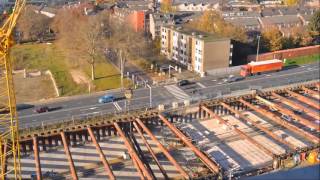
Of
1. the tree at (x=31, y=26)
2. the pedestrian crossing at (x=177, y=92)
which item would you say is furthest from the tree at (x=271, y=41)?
the tree at (x=31, y=26)

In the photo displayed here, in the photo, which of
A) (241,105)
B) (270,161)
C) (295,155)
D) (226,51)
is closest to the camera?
(295,155)

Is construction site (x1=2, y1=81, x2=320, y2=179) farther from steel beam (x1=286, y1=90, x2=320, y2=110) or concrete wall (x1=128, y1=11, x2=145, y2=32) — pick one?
concrete wall (x1=128, y1=11, x2=145, y2=32)

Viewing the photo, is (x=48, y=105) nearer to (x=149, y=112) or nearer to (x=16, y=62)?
(x=149, y=112)

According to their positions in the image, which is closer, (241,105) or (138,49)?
(241,105)

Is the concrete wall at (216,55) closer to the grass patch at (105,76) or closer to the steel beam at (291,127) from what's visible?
the grass patch at (105,76)

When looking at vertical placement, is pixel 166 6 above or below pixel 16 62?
above

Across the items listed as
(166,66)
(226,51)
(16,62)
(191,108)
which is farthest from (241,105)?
(16,62)

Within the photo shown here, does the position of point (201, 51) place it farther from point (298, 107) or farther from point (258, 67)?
point (298, 107)

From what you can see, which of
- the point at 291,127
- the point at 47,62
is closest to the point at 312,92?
the point at 291,127
